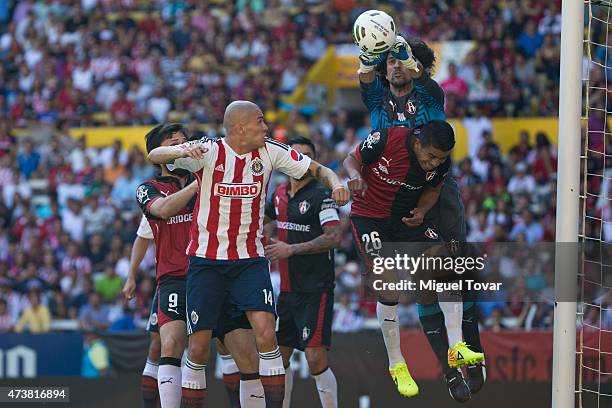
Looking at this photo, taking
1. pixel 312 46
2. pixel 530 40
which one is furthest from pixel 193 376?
pixel 312 46

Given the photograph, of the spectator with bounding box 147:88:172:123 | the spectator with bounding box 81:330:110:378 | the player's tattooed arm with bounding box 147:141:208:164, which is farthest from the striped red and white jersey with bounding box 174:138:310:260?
the spectator with bounding box 147:88:172:123

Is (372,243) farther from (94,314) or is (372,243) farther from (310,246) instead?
(94,314)

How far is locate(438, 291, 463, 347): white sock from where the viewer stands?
930 cm

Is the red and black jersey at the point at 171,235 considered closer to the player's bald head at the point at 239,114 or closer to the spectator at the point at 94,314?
the player's bald head at the point at 239,114

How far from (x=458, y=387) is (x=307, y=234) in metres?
2.08

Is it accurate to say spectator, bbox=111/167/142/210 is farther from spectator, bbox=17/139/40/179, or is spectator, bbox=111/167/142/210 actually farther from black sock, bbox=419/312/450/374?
black sock, bbox=419/312/450/374

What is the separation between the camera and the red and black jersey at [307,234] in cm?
Answer: 1021

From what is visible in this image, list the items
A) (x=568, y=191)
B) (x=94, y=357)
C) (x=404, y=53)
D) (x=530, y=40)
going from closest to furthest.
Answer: (x=568, y=191) < (x=404, y=53) < (x=94, y=357) < (x=530, y=40)

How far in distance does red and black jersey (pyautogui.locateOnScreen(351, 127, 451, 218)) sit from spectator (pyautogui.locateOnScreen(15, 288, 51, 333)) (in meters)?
7.67

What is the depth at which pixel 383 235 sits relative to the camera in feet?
31.2

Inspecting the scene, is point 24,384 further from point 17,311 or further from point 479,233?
point 479,233

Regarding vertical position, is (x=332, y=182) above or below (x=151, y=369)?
above

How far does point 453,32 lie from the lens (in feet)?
65.4

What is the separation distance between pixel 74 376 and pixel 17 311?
10.5 feet
